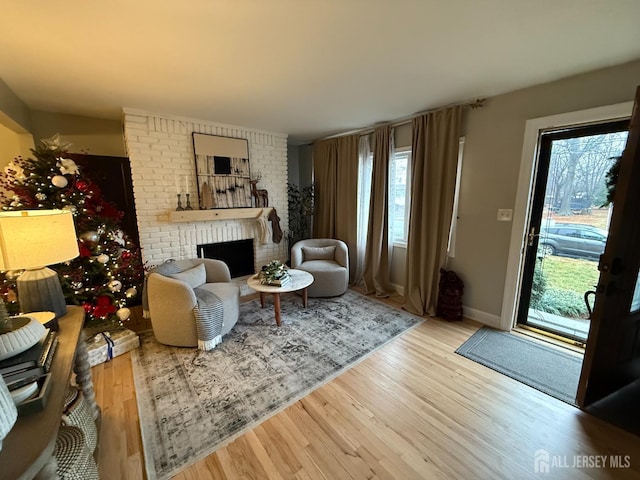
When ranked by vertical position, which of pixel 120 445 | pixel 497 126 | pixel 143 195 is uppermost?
pixel 497 126

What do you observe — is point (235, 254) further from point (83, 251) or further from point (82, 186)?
point (82, 186)

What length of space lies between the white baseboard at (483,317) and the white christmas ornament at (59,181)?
4.10m

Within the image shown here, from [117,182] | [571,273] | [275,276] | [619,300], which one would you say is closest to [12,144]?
[117,182]

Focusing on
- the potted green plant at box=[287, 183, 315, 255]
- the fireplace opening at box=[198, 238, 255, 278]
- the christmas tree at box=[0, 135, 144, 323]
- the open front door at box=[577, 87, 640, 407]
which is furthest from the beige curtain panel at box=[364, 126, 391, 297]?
the christmas tree at box=[0, 135, 144, 323]

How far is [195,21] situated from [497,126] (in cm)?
274

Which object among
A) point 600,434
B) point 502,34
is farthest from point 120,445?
point 502,34

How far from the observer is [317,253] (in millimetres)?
3943

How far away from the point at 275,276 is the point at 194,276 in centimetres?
84

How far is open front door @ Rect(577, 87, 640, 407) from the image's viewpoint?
150cm

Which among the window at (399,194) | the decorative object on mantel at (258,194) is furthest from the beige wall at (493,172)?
the decorative object on mantel at (258,194)

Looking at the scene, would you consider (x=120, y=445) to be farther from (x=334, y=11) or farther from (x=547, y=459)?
(x=334, y=11)

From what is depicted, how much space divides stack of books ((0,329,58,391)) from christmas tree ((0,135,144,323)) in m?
1.40

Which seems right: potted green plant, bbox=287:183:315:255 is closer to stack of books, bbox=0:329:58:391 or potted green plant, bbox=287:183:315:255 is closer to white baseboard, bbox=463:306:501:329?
white baseboard, bbox=463:306:501:329

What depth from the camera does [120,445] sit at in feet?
5.02
